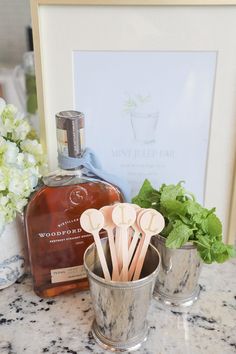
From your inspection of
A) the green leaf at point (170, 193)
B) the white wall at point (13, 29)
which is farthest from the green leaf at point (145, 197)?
the white wall at point (13, 29)

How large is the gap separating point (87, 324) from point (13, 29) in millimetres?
1520

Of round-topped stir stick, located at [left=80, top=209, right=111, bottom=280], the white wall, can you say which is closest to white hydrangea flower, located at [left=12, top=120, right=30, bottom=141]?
round-topped stir stick, located at [left=80, top=209, right=111, bottom=280]

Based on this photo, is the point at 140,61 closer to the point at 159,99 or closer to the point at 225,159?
the point at 159,99

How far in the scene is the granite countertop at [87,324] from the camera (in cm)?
47

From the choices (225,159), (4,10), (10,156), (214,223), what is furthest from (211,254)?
(4,10)

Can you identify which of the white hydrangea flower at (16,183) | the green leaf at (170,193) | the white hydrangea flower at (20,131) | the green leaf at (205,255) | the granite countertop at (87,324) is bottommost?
the granite countertop at (87,324)

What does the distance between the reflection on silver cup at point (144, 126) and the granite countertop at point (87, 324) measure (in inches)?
9.6

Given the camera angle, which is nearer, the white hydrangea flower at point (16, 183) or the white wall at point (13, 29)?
the white hydrangea flower at point (16, 183)

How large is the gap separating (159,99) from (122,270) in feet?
0.86

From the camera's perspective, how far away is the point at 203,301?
1.80ft

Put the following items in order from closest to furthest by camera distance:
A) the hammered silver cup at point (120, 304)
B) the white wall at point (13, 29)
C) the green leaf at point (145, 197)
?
the hammered silver cup at point (120, 304)
the green leaf at point (145, 197)
the white wall at point (13, 29)

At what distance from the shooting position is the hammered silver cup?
439 millimetres

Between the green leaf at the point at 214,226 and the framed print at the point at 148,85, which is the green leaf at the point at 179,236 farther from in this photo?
the framed print at the point at 148,85

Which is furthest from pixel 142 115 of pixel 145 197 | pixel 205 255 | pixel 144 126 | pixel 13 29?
pixel 13 29
